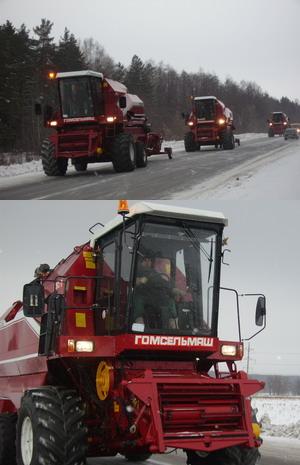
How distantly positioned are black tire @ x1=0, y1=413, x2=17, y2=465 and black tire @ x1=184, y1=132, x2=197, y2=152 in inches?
153

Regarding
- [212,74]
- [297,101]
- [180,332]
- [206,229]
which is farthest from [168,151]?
[180,332]

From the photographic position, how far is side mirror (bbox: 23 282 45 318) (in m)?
4.93

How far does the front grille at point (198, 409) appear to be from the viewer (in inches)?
182

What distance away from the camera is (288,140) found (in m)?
7.95

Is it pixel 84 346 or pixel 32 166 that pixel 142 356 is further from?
pixel 32 166

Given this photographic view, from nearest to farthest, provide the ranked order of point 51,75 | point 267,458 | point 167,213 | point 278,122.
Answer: point 167,213 → point 267,458 → point 51,75 → point 278,122

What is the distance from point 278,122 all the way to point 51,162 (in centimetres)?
289

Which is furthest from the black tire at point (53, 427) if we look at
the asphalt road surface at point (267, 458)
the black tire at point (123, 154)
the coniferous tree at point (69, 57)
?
the coniferous tree at point (69, 57)

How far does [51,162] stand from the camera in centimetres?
801

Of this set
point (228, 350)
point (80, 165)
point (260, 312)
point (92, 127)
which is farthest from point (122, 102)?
point (228, 350)

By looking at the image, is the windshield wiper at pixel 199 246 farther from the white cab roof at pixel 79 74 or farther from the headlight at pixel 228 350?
the white cab roof at pixel 79 74

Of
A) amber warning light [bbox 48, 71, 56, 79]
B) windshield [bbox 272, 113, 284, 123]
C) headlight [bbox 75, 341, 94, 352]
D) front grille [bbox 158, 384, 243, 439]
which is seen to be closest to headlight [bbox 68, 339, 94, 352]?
headlight [bbox 75, 341, 94, 352]

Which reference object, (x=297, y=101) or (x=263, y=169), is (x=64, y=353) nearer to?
(x=263, y=169)

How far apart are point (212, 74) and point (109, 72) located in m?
1.27
